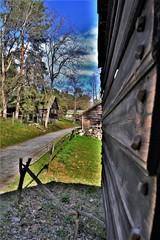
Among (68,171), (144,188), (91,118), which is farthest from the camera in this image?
(91,118)

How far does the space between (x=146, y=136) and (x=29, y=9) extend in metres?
25.5

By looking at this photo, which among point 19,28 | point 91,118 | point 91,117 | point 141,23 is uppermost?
point 19,28

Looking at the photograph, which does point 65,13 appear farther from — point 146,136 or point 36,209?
point 146,136

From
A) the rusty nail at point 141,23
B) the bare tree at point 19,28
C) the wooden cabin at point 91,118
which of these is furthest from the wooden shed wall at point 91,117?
the rusty nail at point 141,23

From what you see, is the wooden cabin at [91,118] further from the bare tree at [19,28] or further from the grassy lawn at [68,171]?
Answer: the grassy lawn at [68,171]

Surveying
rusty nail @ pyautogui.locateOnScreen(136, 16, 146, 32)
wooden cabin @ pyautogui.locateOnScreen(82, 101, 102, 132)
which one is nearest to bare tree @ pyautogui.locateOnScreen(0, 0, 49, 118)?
wooden cabin @ pyautogui.locateOnScreen(82, 101, 102, 132)

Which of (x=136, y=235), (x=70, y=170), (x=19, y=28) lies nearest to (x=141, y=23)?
(x=136, y=235)

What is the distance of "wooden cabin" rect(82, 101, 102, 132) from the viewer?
3014 cm

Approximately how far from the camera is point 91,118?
30375mm

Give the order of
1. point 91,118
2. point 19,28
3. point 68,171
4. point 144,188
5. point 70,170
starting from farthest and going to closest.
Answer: point 91,118 < point 19,28 < point 70,170 < point 68,171 < point 144,188

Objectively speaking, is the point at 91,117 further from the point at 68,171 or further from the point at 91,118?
the point at 68,171

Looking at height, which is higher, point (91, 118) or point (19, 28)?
point (19, 28)

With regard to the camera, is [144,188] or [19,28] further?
[19,28]

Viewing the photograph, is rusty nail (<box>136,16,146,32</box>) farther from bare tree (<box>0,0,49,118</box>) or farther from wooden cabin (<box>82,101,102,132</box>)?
wooden cabin (<box>82,101,102,132</box>)
